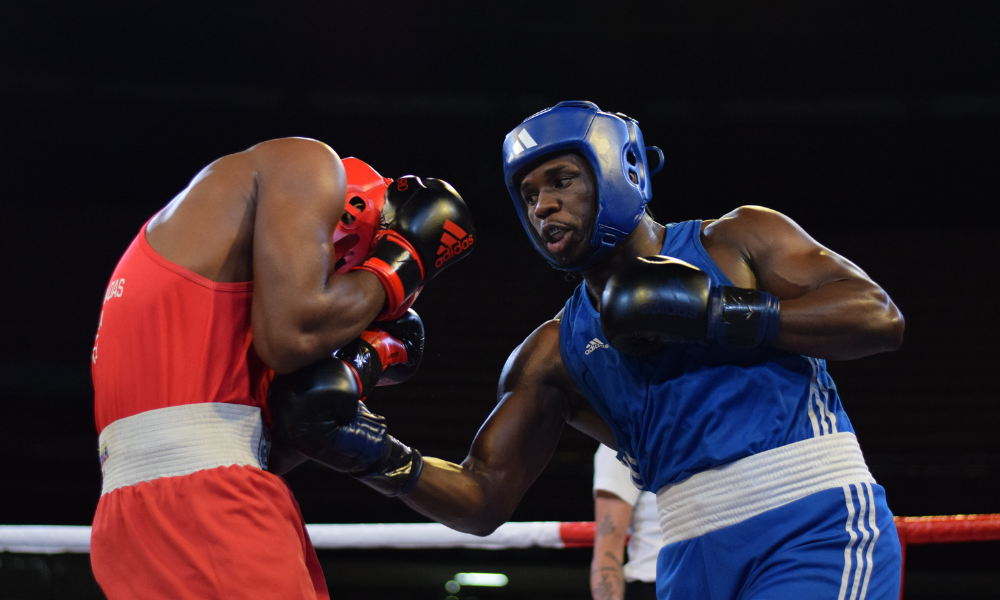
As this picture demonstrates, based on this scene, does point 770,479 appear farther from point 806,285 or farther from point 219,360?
point 219,360

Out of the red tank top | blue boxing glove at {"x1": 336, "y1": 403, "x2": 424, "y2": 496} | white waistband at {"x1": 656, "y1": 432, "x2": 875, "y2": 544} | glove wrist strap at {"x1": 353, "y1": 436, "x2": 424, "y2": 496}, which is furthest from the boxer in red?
white waistband at {"x1": 656, "y1": 432, "x2": 875, "y2": 544}

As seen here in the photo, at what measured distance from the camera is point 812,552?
1.72 meters

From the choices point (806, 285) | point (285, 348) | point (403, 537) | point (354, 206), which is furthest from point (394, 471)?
point (403, 537)

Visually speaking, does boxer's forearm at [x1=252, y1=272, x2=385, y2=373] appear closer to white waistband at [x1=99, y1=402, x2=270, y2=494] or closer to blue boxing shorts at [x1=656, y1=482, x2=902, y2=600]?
white waistband at [x1=99, y1=402, x2=270, y2=494]

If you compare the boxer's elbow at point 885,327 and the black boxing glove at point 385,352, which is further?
the black boxing glove at point 385,352

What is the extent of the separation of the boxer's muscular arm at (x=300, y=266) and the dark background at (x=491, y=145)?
6228mm

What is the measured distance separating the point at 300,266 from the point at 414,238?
0.34m

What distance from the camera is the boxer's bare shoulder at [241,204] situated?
1702 millimetres

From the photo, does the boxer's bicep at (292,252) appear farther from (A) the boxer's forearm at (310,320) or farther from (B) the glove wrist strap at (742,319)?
(B) the glove wrist strap at (742,319)

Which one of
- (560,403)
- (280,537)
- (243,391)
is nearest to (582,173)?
(560,403)

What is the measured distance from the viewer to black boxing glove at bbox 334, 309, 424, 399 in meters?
1.91

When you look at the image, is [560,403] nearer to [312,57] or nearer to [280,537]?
[280,537]

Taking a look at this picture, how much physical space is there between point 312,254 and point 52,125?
29.1ft

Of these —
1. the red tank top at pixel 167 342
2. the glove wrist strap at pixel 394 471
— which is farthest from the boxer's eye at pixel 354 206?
the glove wrist strap at pixel 394 471
